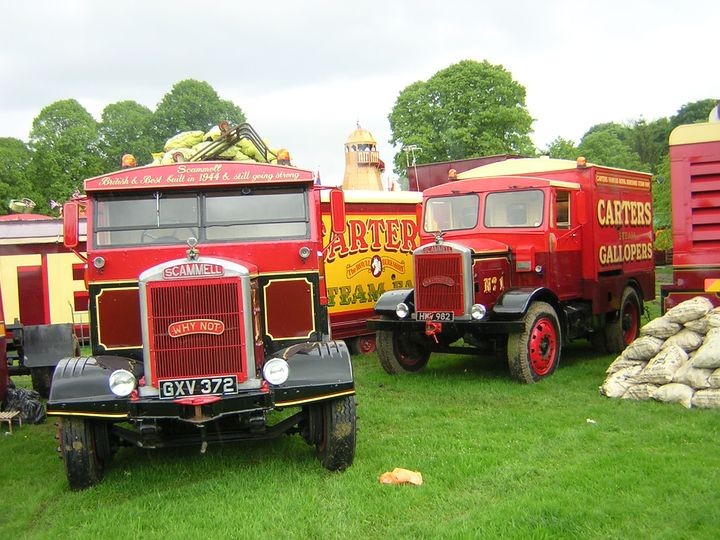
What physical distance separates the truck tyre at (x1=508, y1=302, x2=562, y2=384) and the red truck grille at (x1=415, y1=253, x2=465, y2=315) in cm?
78

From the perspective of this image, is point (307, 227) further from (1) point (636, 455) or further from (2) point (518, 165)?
(2) point (518, 165)

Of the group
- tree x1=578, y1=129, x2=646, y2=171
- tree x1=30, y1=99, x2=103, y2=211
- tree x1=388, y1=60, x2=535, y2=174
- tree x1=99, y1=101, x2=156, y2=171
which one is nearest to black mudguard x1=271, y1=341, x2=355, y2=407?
tree x1=30, y1=99, x2=103, y2=211

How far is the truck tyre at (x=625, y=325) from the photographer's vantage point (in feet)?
35.8

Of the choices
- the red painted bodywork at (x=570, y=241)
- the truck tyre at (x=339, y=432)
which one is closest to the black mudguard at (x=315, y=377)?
the truck tyre at (x=339, y=432)

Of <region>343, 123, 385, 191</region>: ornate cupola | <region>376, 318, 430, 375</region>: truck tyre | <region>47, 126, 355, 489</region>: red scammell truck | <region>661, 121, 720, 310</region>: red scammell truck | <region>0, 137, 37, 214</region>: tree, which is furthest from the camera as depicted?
<region>0, 137, 37, 214</region>: tree

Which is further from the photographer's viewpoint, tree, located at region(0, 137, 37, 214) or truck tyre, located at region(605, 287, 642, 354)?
tree, located at region(0, 137, 37, 214)

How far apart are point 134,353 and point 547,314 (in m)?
5.15

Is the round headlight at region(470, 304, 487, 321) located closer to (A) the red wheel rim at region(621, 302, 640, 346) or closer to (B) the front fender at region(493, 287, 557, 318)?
(B) the front fender at region(493, 287, 557, 318)

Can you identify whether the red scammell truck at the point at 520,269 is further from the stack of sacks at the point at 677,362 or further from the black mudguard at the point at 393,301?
the stack of sacks at the point at 677,362

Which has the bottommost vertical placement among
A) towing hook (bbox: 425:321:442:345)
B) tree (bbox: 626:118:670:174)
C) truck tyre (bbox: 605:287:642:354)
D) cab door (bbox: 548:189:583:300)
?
truck tyre (bbox: 605:287:642:354)

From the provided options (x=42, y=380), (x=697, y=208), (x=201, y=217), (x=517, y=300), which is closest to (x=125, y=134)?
(x=42, y=380)

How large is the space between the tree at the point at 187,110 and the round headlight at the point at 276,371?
38887 mm

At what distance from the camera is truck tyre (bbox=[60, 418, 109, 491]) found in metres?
5.39

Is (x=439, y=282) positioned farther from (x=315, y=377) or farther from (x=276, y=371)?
(x=276, y=371)
